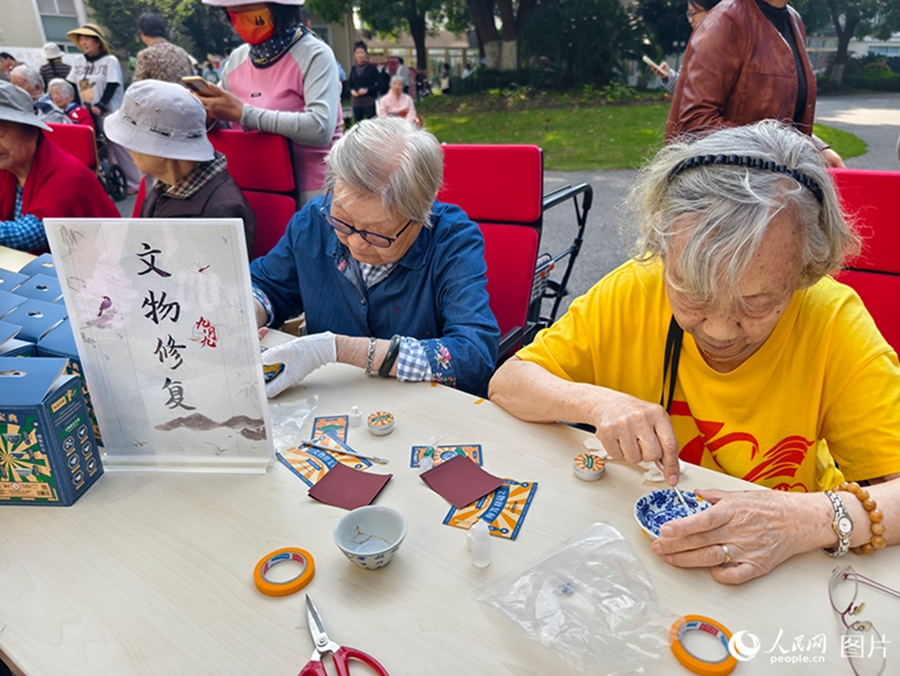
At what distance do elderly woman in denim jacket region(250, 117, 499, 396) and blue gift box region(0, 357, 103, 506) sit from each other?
41cm

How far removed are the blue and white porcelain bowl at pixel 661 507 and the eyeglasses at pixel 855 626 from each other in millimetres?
203

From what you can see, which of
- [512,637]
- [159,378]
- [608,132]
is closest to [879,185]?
[512,637]

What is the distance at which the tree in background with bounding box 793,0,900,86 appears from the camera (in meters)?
19.7

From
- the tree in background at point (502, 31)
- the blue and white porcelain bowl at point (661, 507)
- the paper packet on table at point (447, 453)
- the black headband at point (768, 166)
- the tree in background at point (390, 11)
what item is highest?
the tree in background at point (390, 11)

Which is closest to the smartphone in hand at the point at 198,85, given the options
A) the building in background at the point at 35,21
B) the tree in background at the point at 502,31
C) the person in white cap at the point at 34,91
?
the person in white cap at the point at 34,91

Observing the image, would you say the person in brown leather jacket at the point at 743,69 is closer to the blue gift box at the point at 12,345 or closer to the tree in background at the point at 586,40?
the blue gift box at the point at 12,345

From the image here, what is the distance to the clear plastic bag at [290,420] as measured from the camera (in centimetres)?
122

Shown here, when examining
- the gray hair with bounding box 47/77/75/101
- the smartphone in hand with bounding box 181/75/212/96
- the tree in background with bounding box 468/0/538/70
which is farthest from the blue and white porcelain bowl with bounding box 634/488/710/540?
the tree in background with bounding box 468/0/538/70

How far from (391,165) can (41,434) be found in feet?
3.18

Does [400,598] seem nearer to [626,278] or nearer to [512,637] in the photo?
[512,637]

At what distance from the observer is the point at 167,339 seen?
1.04m

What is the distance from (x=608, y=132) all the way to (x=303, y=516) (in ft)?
31.9

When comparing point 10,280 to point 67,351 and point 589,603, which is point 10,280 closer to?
point 67,351

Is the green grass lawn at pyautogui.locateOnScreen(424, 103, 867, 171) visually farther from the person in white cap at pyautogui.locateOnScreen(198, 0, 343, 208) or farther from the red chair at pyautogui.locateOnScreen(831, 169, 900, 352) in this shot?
the red chair at pyautogui.locateOnScreen(831, 169, 900, 352)
